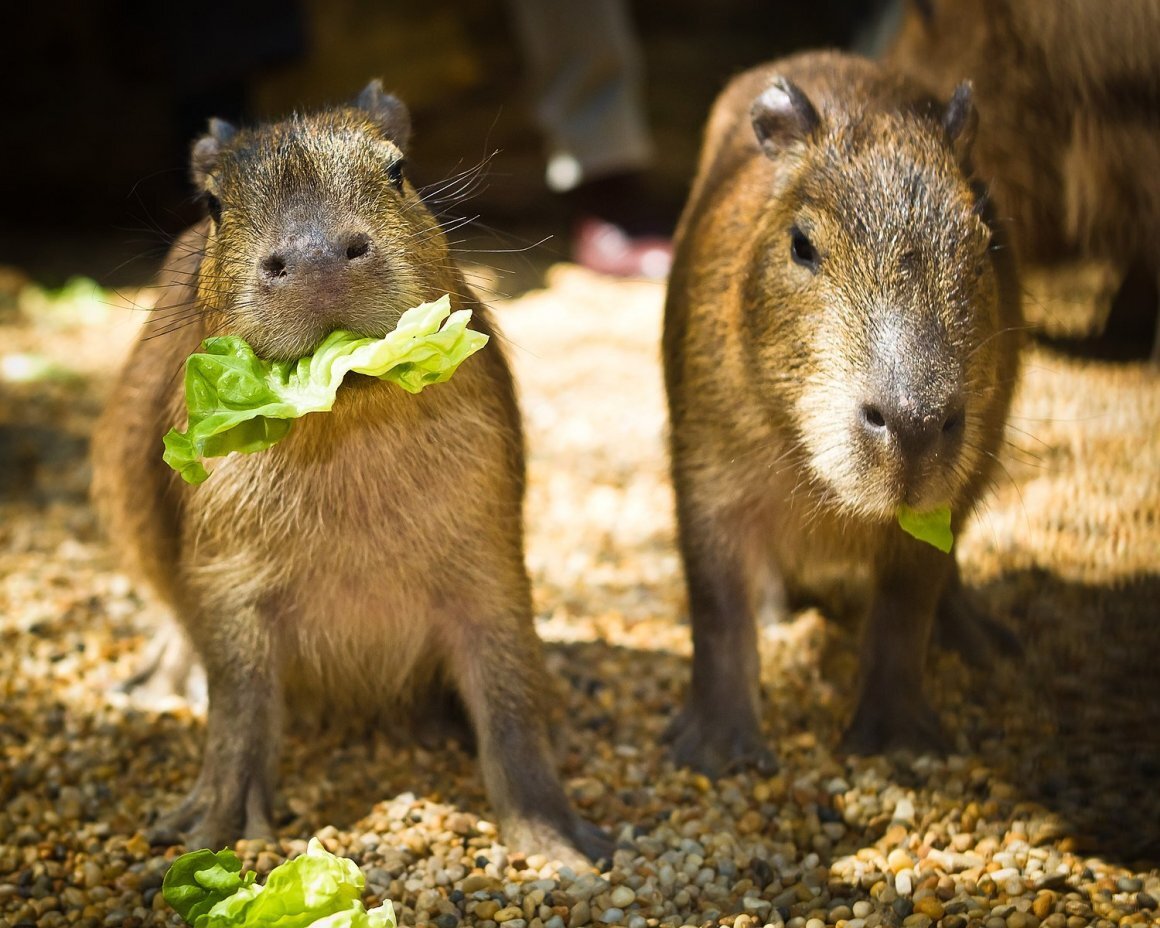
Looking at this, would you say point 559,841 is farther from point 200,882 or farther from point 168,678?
point 168,678

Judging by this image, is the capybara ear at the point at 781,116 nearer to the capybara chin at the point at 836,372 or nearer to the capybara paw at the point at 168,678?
the capybara chin at the point at 836,372

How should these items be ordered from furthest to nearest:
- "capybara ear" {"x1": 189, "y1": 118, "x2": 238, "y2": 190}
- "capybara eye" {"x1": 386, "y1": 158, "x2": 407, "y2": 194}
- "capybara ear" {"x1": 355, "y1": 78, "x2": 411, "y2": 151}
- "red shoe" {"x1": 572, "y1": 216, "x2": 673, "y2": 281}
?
"red shoe" {"x1": 572, "y1": 216, "x2": 673, "y2": 281} < "capybara ear" {"x1": 355, "y1": 78, "x2": 411, "y2": 151} < "capybara ear" {"x1": 189, "y1": 118, "x2": 238, "y2": 190} < "capybara eye" {"x1": 386, "y1": 158, "x2": 407, "y2": 194}

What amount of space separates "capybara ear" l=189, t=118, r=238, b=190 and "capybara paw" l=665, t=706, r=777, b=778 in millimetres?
2319

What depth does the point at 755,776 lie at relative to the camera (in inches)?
180

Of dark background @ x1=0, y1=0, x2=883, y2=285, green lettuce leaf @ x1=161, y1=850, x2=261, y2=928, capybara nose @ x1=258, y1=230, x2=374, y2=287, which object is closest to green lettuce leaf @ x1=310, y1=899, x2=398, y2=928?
green lettuce leaf @ x1=161, y1=850, x2=261, y2=928

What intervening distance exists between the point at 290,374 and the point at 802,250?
61.8 inches

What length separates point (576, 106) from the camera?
386 inches

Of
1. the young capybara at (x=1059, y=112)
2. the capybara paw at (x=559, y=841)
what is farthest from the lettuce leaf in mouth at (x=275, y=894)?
the young capybara at (x=1059, y=112)

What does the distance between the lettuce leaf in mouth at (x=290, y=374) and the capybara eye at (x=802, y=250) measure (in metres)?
1.09

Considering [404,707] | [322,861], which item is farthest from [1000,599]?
[322,861]

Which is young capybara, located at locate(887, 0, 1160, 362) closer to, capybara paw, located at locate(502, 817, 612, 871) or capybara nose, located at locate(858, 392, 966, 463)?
capybara nose, located at locate(858, 392, 966, 463)

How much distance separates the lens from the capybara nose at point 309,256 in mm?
3430

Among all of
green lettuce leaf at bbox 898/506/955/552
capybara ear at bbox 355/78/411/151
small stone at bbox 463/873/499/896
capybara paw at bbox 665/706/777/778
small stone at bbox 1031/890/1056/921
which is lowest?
small stone at bbox 1031/890/1056/921

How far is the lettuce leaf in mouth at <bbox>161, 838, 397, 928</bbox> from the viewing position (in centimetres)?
346
